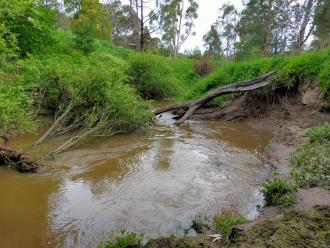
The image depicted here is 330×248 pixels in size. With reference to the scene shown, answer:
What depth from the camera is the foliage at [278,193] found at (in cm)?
584

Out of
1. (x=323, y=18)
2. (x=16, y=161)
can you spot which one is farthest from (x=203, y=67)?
(x=16, y=161)

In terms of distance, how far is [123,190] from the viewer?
7.19 m

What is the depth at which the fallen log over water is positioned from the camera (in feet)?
26.1

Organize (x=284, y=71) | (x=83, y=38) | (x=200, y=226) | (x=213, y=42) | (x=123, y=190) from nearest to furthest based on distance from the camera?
(x=200, y=226) → (x=123, y=190) → (x=284, y=71) → (x=83, y=38) → (x=213, y=42)

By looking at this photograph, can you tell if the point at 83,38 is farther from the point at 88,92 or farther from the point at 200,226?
the point at 200,226

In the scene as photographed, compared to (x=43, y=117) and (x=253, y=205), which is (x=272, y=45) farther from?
(x=253, y=205)

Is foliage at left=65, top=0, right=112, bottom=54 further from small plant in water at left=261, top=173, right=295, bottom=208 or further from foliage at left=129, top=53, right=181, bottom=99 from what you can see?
small plant in water at left=261, top=173, right=295, bottom=208

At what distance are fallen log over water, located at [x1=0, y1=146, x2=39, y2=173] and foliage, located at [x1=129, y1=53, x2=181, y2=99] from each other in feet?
47.6

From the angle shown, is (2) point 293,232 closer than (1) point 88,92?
Yes

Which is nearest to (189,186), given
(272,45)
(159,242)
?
(159,242)

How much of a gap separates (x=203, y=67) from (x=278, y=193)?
93.5 feet

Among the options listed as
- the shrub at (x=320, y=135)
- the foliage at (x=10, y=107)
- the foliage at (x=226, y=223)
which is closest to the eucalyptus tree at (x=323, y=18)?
the shrub at (x=320, y=135)

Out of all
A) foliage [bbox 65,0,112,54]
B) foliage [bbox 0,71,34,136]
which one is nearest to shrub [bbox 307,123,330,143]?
foliage [bbox 0,71,34,136]

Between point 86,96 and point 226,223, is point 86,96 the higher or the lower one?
the higher one
